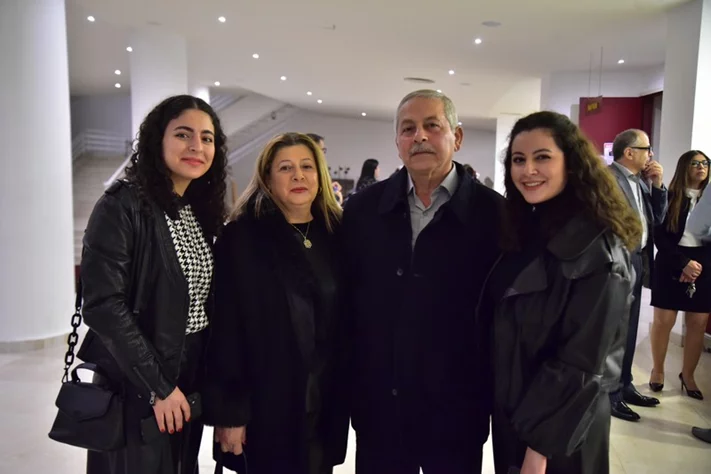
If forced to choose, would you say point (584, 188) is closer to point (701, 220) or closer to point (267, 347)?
point (267, 347)

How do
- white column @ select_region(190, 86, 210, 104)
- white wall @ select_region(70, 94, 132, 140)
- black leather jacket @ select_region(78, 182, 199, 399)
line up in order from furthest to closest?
white wall @ select_region(70, 94, 132, 140)
white column @ select_region(190, 86, 210, 104)
black leather jacket @ select_region(78, 182, 199, 399)

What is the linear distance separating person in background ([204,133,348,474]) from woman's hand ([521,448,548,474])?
0.67m

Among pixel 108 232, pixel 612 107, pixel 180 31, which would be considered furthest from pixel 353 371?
pixel 612 107

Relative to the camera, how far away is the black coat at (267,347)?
172 centimetres

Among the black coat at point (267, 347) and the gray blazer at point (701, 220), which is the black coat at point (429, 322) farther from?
the gray blazer at point (701, 220)

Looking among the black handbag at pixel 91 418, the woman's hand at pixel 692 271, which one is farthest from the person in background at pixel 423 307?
the woman's hand at pixel 692 271

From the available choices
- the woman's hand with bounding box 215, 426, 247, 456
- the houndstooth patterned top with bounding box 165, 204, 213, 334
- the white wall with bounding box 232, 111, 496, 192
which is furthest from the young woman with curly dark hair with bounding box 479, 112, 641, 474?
the white wall with bounding box 232, 111, 496, 192

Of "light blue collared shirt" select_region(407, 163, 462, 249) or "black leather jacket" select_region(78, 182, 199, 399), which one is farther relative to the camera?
"light blue collared shirt" select_region(407, 163, 462, 249)

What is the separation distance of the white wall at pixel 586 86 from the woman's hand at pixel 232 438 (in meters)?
9.17

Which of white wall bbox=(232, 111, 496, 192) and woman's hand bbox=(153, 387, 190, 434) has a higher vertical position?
white wall bbox=(232, 111, 496, 192)

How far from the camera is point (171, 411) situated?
5.27ft

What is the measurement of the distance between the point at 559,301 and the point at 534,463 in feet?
1.52

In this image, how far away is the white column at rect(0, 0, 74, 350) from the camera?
4.58m

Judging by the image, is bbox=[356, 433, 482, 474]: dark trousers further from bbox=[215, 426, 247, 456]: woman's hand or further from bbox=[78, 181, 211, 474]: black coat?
bbox=[78, 181, 211, 474]: black coat
